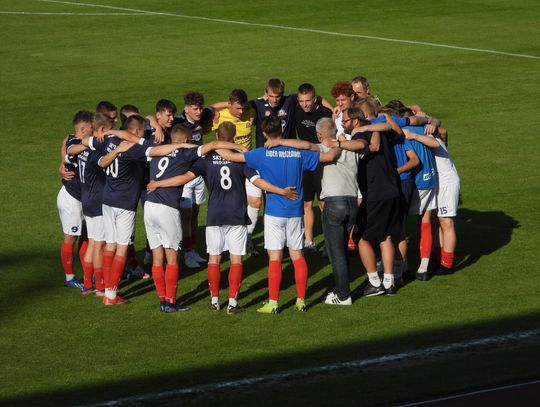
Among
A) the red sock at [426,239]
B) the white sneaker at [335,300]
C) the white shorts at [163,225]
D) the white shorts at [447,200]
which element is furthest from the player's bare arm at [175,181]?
the white shorts at [447,200]

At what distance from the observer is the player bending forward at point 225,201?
37.4 ft

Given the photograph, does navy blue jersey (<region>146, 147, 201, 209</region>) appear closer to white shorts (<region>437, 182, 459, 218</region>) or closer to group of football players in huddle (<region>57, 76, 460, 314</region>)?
group of football players in huddle (<region>57, 76, 460, 314</region>)

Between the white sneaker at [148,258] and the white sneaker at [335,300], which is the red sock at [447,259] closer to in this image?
the white sneaker at [335,300]

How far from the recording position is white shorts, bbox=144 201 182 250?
37.9 ft

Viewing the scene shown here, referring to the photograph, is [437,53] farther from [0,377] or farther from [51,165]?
[0,377]

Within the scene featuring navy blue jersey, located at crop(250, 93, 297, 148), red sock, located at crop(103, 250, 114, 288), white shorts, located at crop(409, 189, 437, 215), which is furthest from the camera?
navy blue jersey, located at crop(250, 93, 297, 148)

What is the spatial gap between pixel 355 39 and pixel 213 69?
17.1 feet

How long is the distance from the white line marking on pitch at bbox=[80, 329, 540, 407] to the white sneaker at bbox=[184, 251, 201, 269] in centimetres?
378

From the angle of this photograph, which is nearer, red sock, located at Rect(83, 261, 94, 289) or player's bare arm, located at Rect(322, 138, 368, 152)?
player's bare arm, located at Rect(322, 138, 368, 152)

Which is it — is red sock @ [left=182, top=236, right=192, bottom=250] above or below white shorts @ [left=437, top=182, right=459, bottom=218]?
below

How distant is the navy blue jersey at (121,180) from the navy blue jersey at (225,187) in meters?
0.77

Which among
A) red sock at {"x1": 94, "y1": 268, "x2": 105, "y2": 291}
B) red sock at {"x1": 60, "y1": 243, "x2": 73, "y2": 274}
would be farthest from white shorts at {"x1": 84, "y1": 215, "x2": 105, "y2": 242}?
red sock at {"x1": 60, "y1": 243, "x2": 73, "y2": 274}

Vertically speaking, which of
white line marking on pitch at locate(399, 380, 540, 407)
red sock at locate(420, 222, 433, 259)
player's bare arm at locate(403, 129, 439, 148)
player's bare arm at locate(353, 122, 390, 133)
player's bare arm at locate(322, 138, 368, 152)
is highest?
player's bare arm at locate(353, 122, 390, 133)

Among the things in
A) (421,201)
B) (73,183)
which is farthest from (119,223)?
(421,201)
